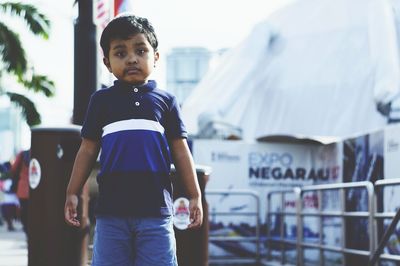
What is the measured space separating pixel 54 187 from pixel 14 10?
17.9m

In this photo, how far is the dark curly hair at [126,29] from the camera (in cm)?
374

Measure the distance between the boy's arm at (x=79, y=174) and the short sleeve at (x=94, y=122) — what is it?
0.03m

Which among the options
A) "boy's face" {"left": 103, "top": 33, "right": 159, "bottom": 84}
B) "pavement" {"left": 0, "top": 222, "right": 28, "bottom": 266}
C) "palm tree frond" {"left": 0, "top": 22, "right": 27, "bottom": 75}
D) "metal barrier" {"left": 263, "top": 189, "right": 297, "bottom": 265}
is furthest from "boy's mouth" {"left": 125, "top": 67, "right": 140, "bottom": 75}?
"palm tree frond" {"left": 0, "top": 22, "right": 27, "bottom": 75}

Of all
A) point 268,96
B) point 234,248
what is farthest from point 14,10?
point 234,248

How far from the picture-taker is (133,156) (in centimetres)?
365

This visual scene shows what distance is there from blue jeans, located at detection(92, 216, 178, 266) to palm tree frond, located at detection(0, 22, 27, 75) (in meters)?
20.4

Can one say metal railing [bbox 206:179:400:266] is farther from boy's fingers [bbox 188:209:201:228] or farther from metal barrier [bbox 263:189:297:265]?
boy's fingers [bbox 188:209:201:228]

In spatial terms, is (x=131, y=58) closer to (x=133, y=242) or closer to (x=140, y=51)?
(x=140, y=51)

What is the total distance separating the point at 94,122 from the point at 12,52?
66.7 feet

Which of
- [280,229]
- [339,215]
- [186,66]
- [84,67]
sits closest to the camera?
[84,67]

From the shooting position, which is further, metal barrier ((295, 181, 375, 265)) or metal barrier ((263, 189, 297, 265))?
metal barrier ((263, 189, 297, 265))

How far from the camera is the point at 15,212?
23.1m

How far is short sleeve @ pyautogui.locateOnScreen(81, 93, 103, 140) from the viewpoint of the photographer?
3.78 m

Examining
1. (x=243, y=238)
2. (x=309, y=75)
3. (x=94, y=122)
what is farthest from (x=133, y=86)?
(x=309, y=75)
